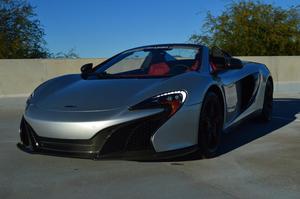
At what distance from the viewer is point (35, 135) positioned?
14.0 feet

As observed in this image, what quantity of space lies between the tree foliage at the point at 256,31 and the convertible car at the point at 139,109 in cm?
1446

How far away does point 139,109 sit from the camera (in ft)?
13.5

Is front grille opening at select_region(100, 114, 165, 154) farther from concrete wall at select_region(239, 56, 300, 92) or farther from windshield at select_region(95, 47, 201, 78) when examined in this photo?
concrete wall at select_region(239, 56, 300, 92)

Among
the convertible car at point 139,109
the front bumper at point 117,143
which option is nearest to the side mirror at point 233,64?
the convertible car at point 139,109

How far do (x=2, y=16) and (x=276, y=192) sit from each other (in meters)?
12.5

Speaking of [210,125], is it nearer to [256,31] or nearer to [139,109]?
[139,109]

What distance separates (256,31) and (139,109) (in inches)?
650

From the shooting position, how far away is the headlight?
164 inches

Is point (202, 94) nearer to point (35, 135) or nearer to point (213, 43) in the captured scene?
point (35, 135)

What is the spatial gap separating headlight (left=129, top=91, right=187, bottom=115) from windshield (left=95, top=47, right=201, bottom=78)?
2.18 feet

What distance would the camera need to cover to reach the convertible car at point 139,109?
404 centimetres

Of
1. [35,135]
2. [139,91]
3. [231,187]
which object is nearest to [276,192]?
[231,187]

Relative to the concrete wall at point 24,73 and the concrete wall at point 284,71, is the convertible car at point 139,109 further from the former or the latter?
the concrete wall at point 284,71

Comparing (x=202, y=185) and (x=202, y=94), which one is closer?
(x=202, y=185)
